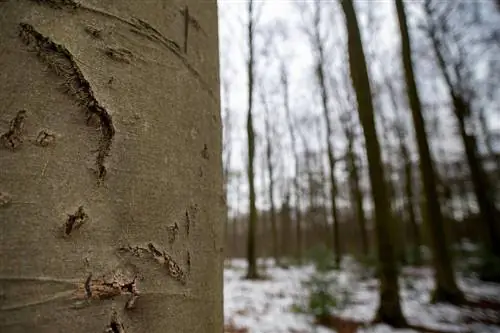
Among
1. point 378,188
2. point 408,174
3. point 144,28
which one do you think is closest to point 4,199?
point 144,28

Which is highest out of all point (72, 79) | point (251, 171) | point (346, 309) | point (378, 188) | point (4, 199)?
point (251, 171)

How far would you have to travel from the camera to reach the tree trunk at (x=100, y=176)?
0.87 feet

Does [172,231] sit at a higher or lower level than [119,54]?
lower

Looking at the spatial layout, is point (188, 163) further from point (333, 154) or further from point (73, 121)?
point (333, 154)

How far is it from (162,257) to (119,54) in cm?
20

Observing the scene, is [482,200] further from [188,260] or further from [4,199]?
[4,199]

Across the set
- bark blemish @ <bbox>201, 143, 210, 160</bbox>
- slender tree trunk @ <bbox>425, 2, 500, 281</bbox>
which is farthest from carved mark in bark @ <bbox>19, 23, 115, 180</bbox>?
slender tree trunk @ <bbox>425, 2, 500, 281</bbox>

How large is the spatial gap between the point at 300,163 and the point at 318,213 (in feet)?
15.3

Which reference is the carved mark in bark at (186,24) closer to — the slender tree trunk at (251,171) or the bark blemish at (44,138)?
the bark blemish at (44,138)

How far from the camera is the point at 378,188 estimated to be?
5117mm

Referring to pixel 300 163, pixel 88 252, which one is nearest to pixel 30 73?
pixel 88 252

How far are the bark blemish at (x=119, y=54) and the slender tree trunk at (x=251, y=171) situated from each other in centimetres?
1047

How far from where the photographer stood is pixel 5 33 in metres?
0.30

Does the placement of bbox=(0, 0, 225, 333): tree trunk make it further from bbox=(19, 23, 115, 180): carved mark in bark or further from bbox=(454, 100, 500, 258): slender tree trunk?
→ bbox=(454, 100, 500, 258): slender tree trunk
